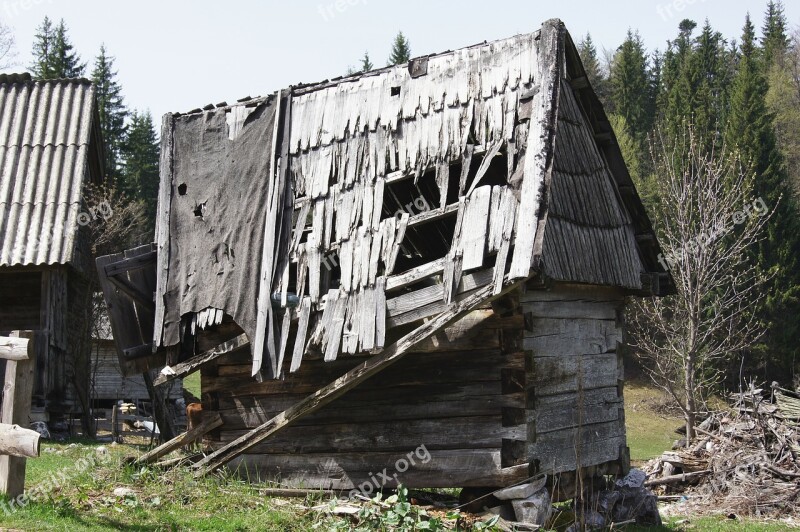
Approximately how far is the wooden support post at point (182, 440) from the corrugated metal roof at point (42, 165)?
6203 mm

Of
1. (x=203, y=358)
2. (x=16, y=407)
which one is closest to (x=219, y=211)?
(x=203, y=358)

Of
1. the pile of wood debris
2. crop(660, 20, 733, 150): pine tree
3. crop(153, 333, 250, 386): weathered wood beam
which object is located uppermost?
crop(660, 20, 733, 150): pine tree

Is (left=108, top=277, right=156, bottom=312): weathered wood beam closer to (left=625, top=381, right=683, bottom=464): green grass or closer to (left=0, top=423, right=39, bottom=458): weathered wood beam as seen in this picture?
(left=0, top=423, right=39, bottom=458): weathered wood beam

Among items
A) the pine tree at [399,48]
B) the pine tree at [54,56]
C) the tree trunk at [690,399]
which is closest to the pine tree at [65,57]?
the pine tree at [54,56]

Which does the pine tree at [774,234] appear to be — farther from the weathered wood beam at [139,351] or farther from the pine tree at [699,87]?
the weathered wood beam at [139,351]

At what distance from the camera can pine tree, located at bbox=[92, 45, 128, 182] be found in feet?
151

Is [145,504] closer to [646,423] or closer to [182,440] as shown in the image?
[182,440]

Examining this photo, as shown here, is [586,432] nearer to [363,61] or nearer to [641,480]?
[641,480]

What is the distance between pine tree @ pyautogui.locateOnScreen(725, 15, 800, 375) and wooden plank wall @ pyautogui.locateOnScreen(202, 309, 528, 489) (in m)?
28.1

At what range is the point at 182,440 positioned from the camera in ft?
34.7

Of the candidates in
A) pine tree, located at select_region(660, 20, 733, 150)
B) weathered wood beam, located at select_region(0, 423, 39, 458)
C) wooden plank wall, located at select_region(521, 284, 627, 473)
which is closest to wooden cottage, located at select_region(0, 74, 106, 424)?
weathered wood beam, located at select_region(0, 423, 39, 458)

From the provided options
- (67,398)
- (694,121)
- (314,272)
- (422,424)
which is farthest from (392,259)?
(694,121)

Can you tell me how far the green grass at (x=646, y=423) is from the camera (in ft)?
90.7

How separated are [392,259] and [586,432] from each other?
3530mm
